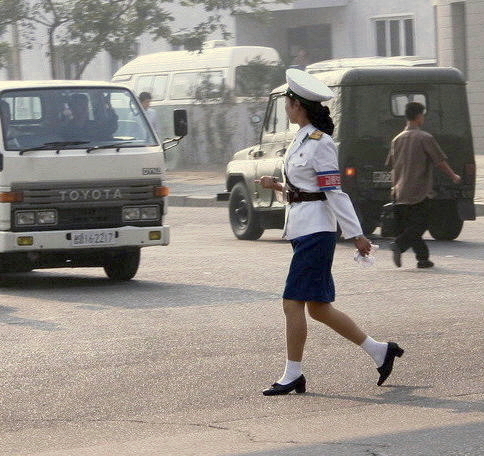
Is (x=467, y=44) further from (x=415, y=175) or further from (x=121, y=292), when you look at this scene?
(x=121, y=292)

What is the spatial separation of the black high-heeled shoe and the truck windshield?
568cm

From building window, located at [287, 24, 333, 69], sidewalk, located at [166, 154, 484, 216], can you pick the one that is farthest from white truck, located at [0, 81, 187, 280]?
building window, located at [287, 24, 333, 69]

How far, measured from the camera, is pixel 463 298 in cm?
1175

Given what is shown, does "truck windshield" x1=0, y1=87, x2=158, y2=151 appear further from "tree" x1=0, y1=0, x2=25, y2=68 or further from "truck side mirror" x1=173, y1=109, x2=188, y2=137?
"tree" x1=0, y1=0, x2=25, y2=68

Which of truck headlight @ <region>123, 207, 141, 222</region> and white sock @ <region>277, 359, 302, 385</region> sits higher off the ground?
truck headlight @ <region>123, 207, 141, 222</region>

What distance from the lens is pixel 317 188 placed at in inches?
314

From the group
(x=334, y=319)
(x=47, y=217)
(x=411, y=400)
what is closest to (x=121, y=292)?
(x=47, y=217)

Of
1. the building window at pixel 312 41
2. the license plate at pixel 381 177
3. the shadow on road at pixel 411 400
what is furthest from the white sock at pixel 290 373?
the building window at pixel 312 41

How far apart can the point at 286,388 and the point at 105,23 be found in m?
27.7

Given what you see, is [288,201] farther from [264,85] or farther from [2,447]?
[264,85]

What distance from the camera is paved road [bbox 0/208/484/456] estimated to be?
686cm

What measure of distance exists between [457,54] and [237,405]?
2770 cm

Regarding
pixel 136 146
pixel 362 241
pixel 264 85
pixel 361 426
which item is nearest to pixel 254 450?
pixel 361 426

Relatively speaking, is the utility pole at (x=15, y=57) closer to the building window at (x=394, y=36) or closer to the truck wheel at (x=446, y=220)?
the building window at (x=394, y=36)
